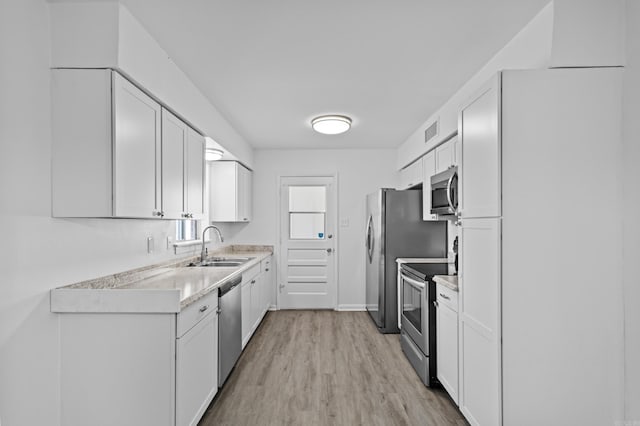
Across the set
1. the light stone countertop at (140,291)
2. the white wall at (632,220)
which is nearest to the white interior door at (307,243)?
the light stone countertop at (140,291)

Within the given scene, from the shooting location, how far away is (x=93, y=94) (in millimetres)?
2045

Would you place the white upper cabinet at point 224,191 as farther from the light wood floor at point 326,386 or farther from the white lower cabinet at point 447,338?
the white lower cabinet at point 447,338

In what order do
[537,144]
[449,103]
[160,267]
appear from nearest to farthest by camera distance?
[537,144], [160,267], [449,103]

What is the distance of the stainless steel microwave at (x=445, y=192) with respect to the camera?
2.84m

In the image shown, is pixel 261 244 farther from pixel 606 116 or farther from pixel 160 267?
pixel 606 116

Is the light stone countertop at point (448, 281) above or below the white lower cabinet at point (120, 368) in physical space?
above

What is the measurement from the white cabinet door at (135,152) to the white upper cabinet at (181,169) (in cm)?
12

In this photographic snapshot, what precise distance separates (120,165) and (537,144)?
221 centimetres

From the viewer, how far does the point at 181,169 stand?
2.99 meters

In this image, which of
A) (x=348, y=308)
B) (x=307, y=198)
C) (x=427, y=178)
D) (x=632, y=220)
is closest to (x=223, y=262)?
(x=307, y=198)

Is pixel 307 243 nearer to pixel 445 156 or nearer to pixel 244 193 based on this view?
pixel 244 193

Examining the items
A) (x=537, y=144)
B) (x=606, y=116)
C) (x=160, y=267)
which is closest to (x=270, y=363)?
(x=160, y=267)

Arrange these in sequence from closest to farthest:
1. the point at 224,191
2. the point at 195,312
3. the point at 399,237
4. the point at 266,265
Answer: the point at 195,312
the point at 399,237
the point at 224,191
the point at 266,265

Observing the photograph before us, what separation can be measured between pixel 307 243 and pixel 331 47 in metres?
3.74
